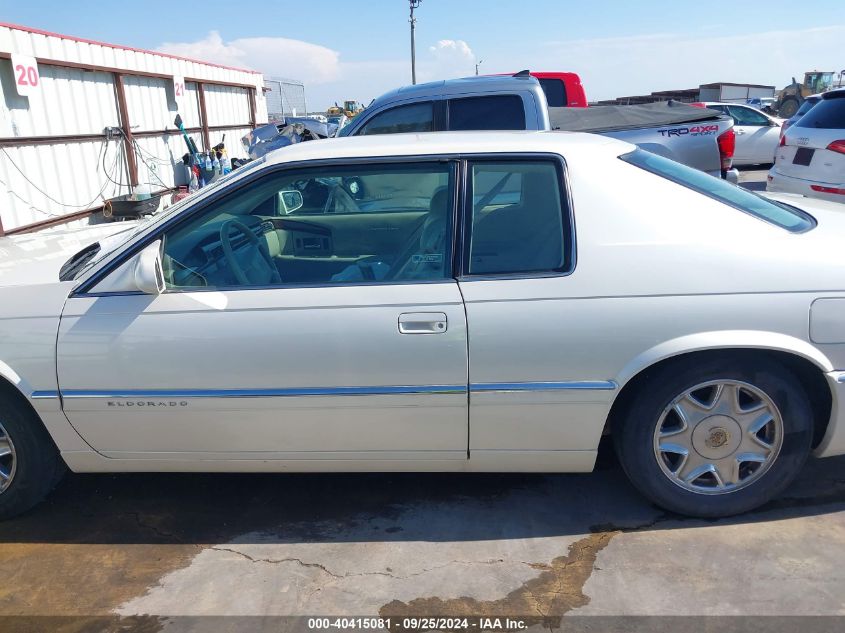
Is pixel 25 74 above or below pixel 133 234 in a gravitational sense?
above

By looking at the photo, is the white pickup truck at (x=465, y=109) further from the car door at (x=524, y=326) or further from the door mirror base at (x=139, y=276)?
the door mirror base at (x=139, y=276)

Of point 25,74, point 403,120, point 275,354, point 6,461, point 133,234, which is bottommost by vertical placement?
point 6,461

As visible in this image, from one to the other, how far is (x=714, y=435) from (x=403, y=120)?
15.2ft

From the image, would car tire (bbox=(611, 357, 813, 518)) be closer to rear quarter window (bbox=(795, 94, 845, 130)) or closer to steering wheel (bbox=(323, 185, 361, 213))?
steering wheel (bbox=(323, 185, 361, 213))

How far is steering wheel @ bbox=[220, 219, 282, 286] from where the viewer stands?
2.97 m

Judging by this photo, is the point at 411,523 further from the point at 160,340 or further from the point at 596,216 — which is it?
the point at 596,216

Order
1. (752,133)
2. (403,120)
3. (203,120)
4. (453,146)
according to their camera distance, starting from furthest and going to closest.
Result: (203,120) → (752,133) → (403,120) → (453,146)

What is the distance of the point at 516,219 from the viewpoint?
2.89 m

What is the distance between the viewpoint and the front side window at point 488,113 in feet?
20.6

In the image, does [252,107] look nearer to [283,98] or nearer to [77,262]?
[283,98]

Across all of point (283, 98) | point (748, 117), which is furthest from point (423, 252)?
point (283, 98)

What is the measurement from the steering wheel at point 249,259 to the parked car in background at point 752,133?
1375 cm

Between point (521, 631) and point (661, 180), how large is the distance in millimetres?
1907

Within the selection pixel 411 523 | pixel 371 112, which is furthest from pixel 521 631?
pixel 371 112
